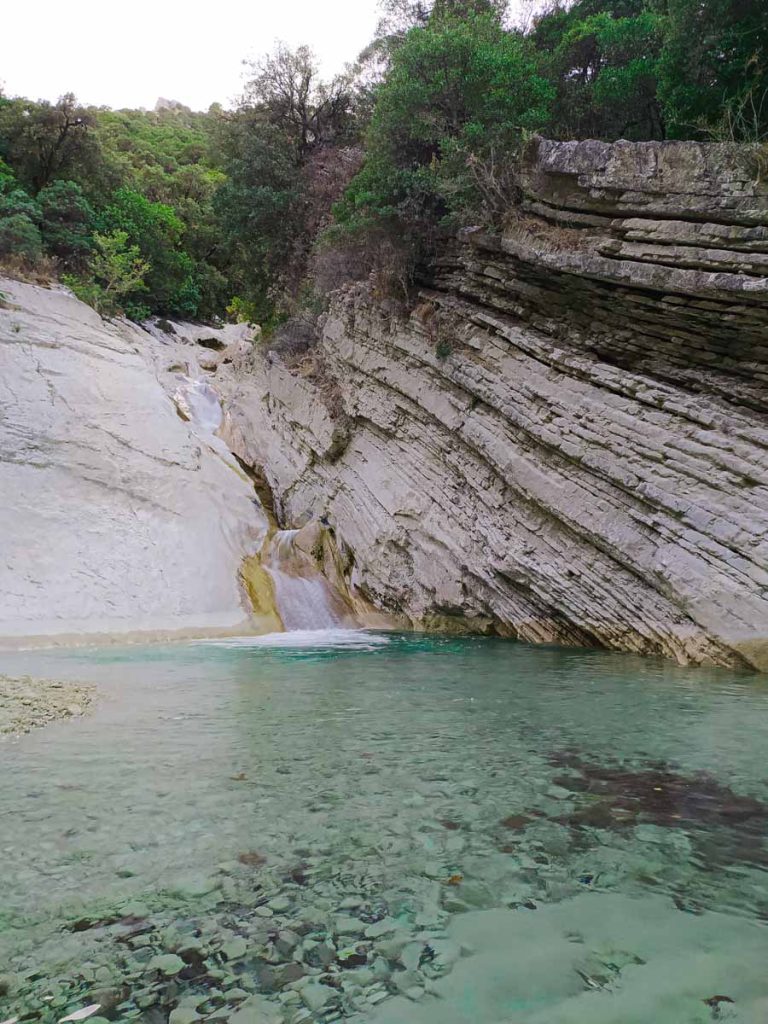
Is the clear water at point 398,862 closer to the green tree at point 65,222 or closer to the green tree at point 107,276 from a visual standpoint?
the green tree at point 107,276

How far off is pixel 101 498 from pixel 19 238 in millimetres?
12459

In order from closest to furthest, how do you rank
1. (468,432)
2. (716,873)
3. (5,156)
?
(716,873), (468,432), (5,156)

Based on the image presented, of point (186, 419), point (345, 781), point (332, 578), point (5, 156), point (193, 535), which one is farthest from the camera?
point (5, 156)

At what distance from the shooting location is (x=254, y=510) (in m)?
17.2

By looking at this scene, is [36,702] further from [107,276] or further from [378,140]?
[107,276]

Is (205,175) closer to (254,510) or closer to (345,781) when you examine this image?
(254,510)

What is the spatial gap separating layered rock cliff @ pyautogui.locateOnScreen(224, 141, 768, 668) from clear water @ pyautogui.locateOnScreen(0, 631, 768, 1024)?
4047mm

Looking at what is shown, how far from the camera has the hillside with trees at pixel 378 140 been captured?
1103cm

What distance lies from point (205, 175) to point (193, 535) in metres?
35.3

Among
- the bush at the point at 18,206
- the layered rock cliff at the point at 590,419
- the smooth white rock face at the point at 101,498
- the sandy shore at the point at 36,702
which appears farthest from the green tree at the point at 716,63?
the bush at the point at 18,206

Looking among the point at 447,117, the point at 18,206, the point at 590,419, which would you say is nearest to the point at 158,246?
the point at 18,206

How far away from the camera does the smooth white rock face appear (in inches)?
490

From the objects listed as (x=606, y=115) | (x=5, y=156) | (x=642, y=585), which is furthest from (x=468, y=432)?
(x=5, y=156)

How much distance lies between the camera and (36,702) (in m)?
5.86
